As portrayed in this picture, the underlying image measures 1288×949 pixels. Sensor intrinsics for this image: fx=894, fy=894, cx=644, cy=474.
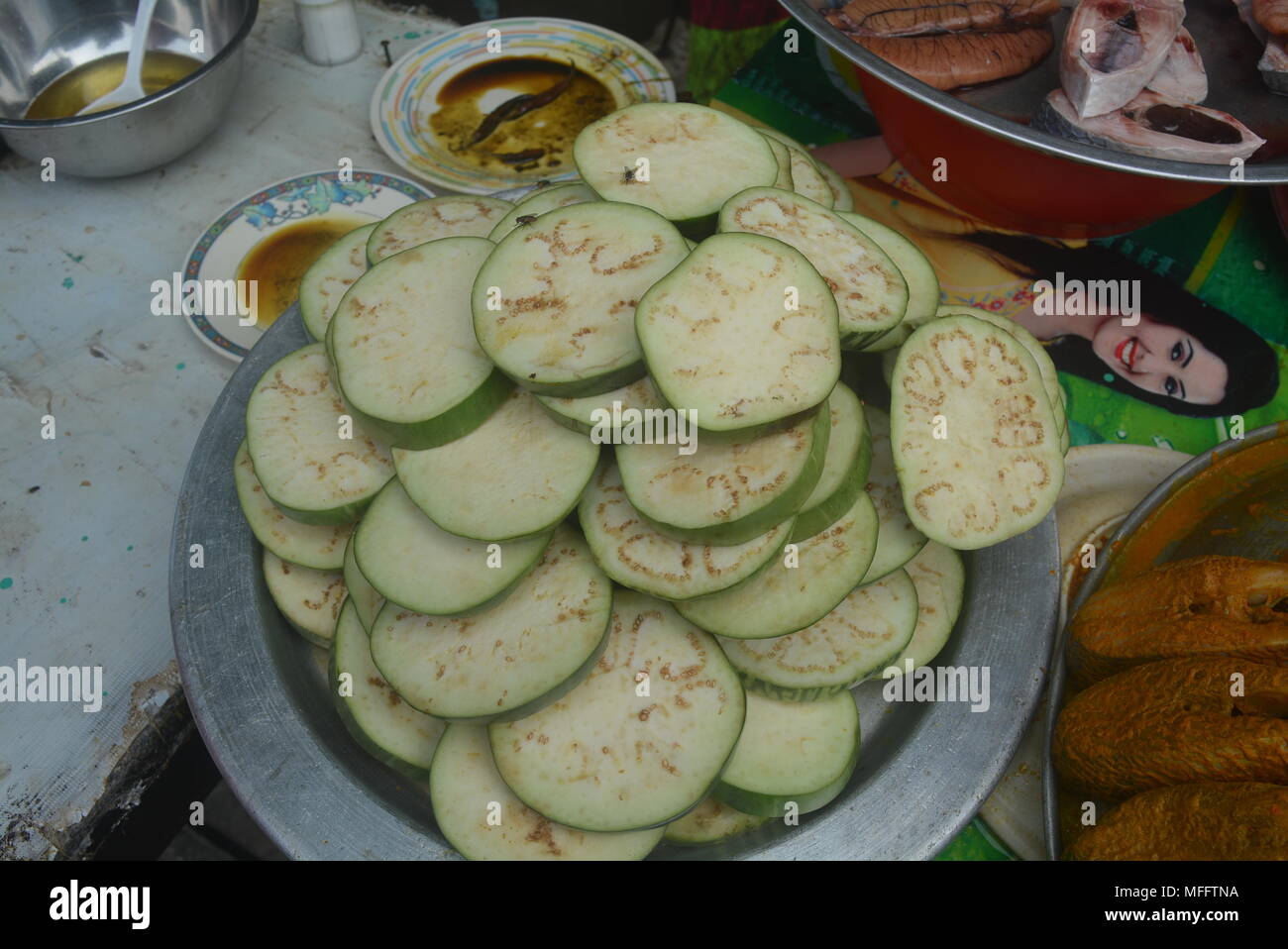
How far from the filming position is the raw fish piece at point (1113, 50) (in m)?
1.77

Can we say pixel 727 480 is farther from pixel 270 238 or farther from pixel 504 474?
pixel 270 238

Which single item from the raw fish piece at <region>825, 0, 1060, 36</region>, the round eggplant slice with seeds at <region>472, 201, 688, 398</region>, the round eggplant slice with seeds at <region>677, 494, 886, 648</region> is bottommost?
the round eggplant slice with seeds at <region>677, 494, 886, 648</region>

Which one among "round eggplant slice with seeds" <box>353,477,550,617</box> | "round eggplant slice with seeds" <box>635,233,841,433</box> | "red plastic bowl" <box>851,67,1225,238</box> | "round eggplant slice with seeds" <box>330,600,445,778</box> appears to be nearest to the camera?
"round eggplant slice with seeds" <box>635,233,841,433</box>

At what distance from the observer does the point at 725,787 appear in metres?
1.36

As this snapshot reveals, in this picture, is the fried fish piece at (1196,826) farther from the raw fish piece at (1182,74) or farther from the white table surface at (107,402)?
the white table surface at (107,402)

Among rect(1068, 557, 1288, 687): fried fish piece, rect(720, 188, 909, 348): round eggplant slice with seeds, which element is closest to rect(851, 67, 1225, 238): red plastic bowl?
rect(720, 188, 909, 348): round eggplant slice with seeds

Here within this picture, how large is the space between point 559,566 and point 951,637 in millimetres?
697

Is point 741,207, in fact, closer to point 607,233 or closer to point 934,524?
point 607,233

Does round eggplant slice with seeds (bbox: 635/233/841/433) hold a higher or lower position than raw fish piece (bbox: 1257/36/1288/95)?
lower

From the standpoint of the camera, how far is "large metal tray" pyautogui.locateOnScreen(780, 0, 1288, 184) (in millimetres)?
1519

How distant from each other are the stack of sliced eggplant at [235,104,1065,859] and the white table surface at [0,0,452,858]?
621 millimetres

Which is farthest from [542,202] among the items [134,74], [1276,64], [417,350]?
[134,74]

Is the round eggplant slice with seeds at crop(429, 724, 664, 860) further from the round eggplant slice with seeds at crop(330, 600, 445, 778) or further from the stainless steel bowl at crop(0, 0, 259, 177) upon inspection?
the stainless steel bowl at crop(0, 0, 259, 177)

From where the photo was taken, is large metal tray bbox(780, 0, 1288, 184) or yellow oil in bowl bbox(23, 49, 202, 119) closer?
large metal tray bbox(780, 0, 1288, 184)
